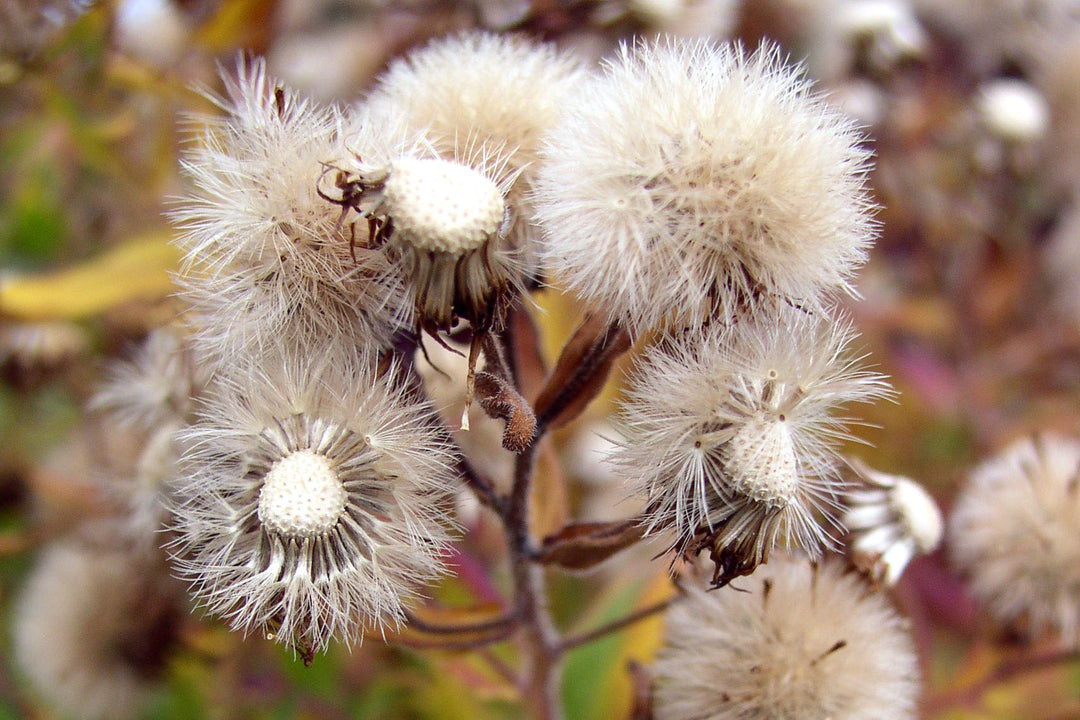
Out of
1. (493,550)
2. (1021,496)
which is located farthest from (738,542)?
(493,550)

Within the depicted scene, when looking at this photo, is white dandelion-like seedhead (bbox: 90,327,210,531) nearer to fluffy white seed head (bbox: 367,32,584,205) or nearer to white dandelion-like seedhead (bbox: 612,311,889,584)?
fluffy white seed head (bbox: 367,32,584,205)

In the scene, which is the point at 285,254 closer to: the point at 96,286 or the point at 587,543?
the point at 587,543

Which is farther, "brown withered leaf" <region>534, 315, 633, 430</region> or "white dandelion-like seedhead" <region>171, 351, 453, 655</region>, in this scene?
"brown withered leaf" <region>534, 315, 633, 430</region>

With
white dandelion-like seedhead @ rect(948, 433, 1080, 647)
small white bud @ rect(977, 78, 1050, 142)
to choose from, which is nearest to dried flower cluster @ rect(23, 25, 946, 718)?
white dandelion-like seedhead @ rect(948, 433, 1080, 647)

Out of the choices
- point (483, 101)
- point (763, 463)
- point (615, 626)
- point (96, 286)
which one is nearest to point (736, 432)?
point (763, 463)

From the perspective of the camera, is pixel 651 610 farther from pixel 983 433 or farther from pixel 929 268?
pixel 929 268

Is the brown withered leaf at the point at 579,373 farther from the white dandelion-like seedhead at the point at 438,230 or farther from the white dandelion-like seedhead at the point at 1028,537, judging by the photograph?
the white dandelion-like seedhead at the point at 1028,537
